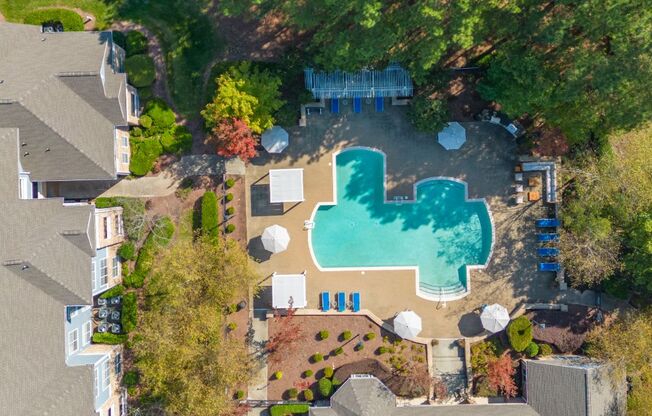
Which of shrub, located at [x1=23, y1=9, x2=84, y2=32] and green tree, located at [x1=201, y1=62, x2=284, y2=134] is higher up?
shrub, located at [x1=23, y1=9, x2=84, y2=32]

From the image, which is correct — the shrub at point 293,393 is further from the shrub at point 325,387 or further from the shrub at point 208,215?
the shrub at point 208,215

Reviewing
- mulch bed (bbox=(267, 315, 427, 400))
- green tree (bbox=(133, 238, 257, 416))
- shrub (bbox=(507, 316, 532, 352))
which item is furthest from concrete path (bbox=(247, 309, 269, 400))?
shrub (bbox=(507, 316, 532, 352))

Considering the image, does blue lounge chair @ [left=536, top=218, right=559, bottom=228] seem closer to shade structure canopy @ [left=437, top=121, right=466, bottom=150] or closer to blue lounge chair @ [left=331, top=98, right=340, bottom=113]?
shade structure canopy @ [left=437, top=121, right=466, bottom=150]

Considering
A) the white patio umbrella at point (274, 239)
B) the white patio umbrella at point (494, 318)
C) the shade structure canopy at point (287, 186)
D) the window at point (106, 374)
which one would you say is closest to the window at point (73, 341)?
the window at point (106, 374)

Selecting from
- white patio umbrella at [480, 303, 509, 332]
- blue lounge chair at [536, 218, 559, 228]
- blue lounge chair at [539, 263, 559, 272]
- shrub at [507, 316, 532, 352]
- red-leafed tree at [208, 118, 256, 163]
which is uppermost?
red-leafed tree at [208, 118, 256, 163]

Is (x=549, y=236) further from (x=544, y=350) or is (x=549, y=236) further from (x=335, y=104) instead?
(x=335, y=104)

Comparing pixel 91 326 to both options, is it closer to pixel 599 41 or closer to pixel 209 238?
pixel 209 238
